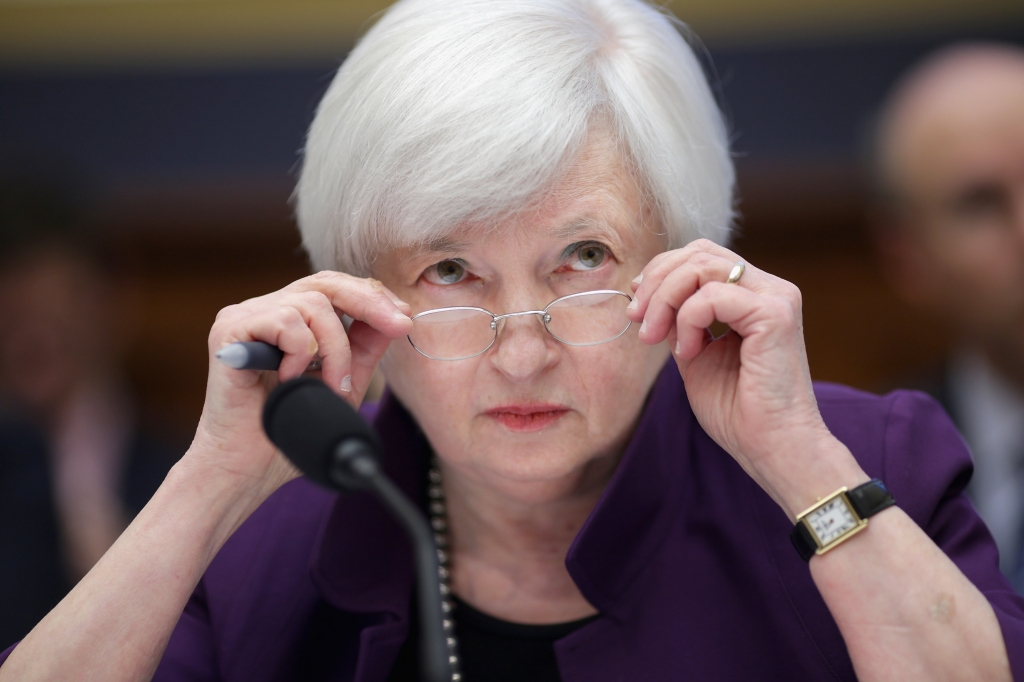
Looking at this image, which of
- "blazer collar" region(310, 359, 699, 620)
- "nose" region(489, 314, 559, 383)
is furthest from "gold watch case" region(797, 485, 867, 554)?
"nose" region(489, 314, 559, 383)

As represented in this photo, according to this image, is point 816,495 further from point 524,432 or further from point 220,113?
point 220,113

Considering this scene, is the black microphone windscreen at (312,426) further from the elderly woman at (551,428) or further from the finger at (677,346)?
the finger at (677,346)

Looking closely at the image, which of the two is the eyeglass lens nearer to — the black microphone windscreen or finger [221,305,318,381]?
finger [221,305,318,381]

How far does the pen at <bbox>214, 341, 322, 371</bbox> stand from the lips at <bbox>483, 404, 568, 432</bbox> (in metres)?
0.35

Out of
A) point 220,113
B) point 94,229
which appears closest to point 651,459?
point 94,229

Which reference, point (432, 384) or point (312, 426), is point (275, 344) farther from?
point (312, 426)

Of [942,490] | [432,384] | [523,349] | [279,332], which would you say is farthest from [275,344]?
[942,490]

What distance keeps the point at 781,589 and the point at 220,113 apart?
3.45 metres

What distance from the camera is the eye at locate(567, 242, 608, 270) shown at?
1.57 metres

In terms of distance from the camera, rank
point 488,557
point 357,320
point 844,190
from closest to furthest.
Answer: point 357,320 < point 488,557 < point 844,190

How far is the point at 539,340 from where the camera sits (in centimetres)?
155

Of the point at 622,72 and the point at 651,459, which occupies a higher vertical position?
the point at 622,72

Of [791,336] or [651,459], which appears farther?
[651,459]

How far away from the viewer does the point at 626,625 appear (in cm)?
157
